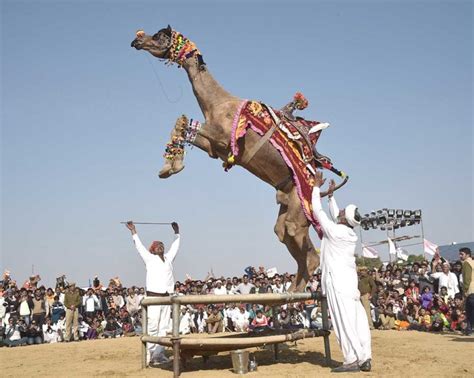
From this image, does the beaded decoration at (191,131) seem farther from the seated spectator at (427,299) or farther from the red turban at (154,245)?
the seated spectator at (427,299)

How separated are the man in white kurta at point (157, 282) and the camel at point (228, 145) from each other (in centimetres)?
201

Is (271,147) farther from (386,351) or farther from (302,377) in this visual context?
(386,351)

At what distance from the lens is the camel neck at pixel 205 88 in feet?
27.3

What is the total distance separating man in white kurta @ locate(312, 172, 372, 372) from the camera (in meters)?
7.09

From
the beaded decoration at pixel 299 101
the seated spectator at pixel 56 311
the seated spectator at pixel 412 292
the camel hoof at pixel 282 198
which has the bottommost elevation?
the seated spectator at pixel 56 311

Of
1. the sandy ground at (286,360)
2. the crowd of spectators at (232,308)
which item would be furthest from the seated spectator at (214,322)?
the sandy ground at (286,360)

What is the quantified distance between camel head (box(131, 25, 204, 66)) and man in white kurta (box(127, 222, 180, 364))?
3.07m

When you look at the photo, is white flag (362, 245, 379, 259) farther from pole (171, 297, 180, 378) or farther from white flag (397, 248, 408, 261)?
pole (171, 297, 180, 378)

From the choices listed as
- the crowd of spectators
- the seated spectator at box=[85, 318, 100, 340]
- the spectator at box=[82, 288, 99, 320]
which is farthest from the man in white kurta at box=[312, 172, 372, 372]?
the spectator at box=[82, 288, 99, 320]

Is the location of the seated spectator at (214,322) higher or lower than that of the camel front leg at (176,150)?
lower

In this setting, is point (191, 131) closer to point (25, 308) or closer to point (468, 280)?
point (468, 280)

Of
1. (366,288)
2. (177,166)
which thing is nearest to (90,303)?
(366,288)

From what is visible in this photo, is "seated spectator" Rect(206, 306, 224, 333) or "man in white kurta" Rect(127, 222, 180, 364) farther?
"seated spectator" Rect(206, 306, 224, 333)

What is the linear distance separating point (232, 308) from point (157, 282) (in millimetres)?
9761
